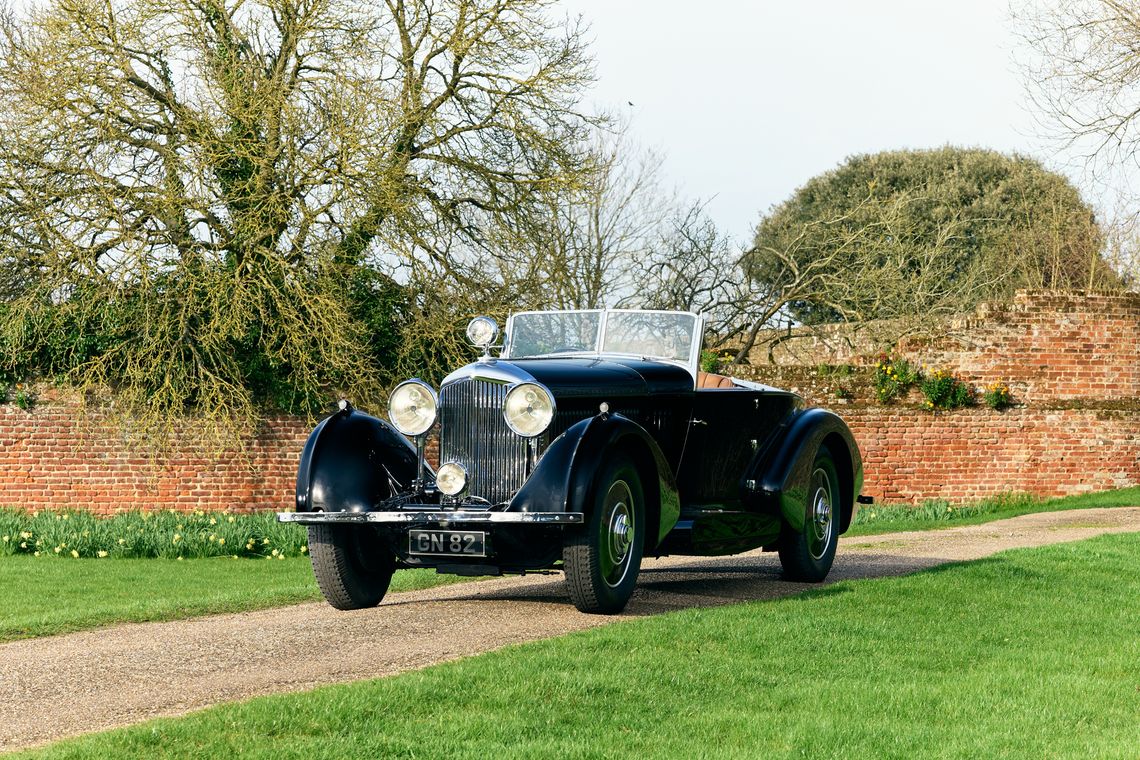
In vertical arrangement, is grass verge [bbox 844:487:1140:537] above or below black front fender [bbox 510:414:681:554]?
below

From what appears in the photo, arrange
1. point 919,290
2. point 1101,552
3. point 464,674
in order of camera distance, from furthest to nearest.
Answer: point 919,290
point 1101,552
point 464,674

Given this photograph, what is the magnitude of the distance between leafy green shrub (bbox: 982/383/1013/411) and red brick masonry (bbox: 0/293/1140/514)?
0.12 m

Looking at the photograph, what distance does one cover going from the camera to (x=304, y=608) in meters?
9.12

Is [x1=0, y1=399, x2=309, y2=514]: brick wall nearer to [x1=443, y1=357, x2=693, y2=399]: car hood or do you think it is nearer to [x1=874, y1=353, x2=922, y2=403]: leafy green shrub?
[x1=874, y1=353, x2=922, y2=403]: leafy green shrub

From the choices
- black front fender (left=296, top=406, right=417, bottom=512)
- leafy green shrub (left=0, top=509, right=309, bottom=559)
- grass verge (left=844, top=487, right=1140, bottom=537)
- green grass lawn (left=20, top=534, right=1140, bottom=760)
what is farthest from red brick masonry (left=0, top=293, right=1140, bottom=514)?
green grass lawn (left=20, top=534, right=1140, bottom=760)

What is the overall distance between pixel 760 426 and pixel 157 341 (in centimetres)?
1231

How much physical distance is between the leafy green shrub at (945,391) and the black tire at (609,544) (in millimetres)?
14996

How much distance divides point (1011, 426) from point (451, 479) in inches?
647

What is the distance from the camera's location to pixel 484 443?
27.0 feet

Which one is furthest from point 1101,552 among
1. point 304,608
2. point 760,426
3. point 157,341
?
point 157,341

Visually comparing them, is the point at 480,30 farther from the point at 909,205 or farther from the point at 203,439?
the point at 909,205

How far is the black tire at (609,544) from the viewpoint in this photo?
25.3ft

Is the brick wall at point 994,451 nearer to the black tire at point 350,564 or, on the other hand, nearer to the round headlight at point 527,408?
the black tire at point 350,564

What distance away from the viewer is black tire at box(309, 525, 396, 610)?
851cm
